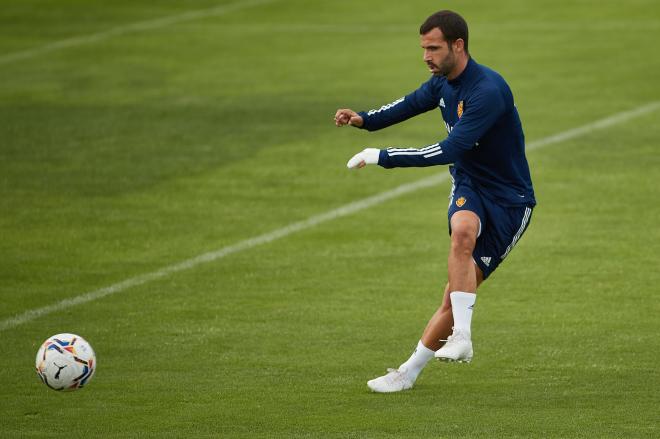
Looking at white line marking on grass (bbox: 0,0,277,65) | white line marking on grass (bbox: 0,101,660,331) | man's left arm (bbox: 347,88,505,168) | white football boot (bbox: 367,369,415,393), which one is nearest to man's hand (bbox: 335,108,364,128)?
man's left arm (bbox: 347,88,505,168)

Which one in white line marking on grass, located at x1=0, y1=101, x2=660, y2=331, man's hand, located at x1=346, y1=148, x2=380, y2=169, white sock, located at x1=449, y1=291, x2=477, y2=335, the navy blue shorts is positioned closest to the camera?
man's hand, located at x1=346, y1=148, x2=380, y2=169

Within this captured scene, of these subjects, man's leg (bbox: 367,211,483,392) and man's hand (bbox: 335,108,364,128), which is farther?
man's hand (bbox: 335,108,364,128)

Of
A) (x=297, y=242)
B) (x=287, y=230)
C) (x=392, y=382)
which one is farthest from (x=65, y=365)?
(x=287, y=230)

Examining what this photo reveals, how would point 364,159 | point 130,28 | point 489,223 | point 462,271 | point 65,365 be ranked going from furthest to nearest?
point 130,28
point 489,223
point 462,271
point 65,365
point 364,159

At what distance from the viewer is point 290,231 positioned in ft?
47.8

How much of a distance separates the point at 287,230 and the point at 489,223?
568 cm

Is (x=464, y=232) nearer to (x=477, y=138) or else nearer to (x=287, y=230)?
(x=477, y=138)

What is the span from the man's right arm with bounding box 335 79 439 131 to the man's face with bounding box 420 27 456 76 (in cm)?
48

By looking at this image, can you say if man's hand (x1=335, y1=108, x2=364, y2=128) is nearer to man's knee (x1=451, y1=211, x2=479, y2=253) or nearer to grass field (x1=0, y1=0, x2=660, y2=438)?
man's knee (x1=451, y1=211, x2=479, y2=253)

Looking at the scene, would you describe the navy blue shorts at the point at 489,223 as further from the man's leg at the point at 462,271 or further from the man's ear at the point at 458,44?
the man's ear at the point at 458,44

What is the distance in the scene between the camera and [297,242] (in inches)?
556

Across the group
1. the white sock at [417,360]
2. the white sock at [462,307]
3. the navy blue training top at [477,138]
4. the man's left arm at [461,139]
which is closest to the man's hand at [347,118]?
the navy blue training top at [477,138]

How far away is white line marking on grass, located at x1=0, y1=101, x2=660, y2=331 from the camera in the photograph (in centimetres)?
1173

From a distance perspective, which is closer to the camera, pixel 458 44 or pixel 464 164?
pixel 458 44
